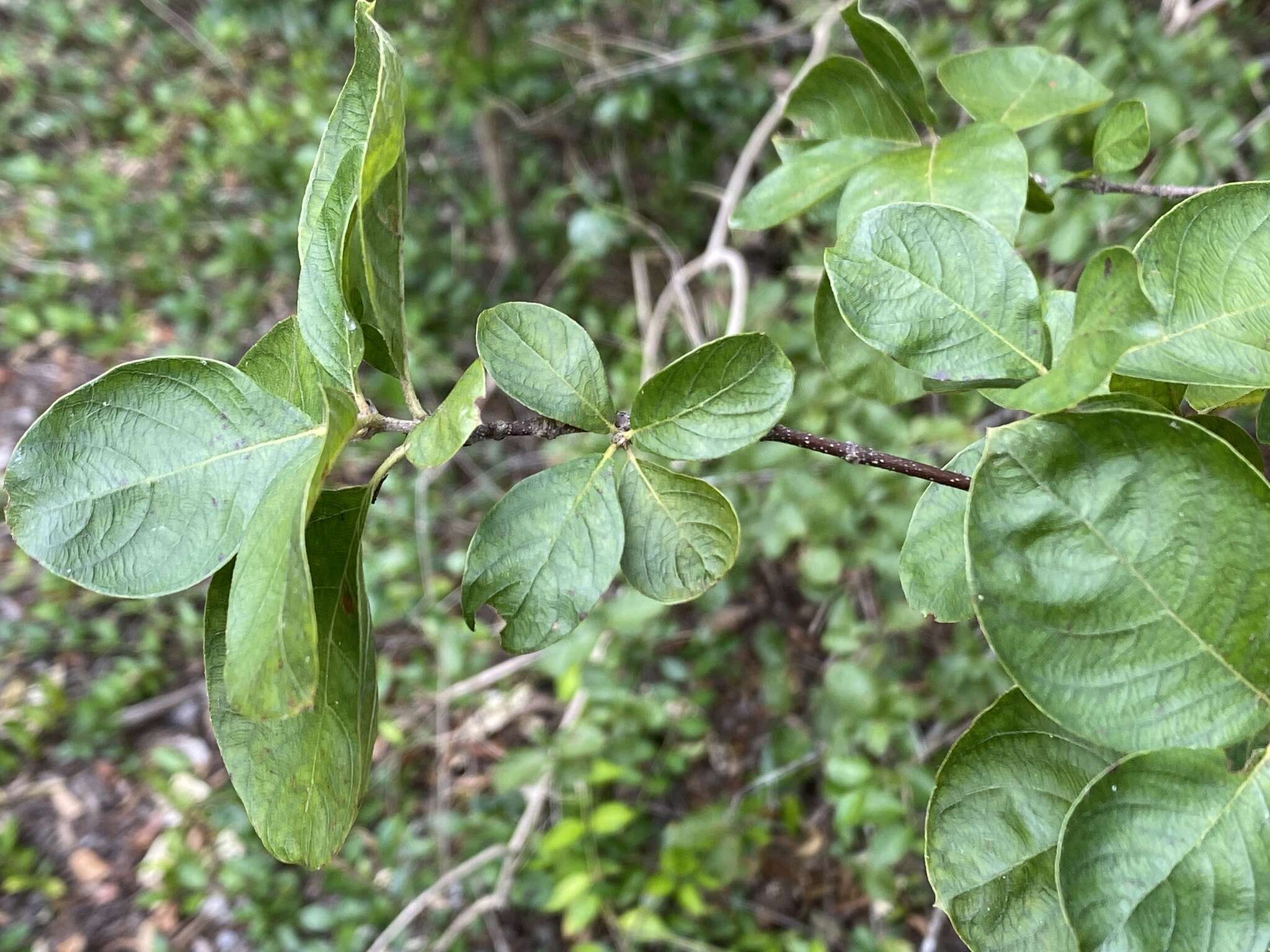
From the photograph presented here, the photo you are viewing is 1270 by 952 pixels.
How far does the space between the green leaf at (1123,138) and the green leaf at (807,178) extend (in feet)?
0.61

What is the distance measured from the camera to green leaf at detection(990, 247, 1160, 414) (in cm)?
40

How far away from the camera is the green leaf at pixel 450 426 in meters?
0.48

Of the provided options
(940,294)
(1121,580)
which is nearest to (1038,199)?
(940,294)

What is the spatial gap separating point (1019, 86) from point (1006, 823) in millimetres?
628

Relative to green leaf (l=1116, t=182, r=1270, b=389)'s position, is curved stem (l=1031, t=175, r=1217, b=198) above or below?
below

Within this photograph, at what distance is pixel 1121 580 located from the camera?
1.32 ft

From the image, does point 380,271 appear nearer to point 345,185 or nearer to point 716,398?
point 345,185

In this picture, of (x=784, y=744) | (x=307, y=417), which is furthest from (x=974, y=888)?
(x=784, y=744)

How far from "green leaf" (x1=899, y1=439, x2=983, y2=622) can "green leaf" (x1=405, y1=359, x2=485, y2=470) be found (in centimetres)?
29

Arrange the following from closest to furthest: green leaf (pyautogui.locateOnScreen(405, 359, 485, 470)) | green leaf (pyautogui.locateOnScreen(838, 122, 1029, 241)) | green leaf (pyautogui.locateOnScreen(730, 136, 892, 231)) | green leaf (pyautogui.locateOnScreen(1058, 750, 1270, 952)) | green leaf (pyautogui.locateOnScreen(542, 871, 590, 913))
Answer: green leaf (pyautogui.locateOnScreen(1058, 750, 1270, 952)) < green leaf (pyautogui.locateOnScreen(405, 359, 485, 470)) < green leaf (pyautogui.locateOnScreen(838, 122, 1029, 241)) < green leaf (pyautogui.locateOnScreen(730, 136, 892, 231)) < green leaf (pyautogui.locateOnScreen(542, 871, 590, 913))

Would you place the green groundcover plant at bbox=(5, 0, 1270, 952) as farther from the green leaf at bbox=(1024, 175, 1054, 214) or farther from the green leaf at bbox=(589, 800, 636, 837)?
the green leaf at bbox=(589, 800, 636, 837)

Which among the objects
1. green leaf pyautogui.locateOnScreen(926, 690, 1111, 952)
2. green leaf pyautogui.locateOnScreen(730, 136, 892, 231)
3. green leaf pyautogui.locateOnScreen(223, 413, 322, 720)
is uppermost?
green leaf pyautogui.locateOnScreen(730, 136, 892, 231)

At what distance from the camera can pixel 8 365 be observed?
3.43 metres

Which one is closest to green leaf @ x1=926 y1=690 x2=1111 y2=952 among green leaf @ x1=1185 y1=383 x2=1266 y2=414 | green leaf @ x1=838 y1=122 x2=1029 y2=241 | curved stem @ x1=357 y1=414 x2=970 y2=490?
curved stem @ x1=357 y1=414 x2=970 y2=490
